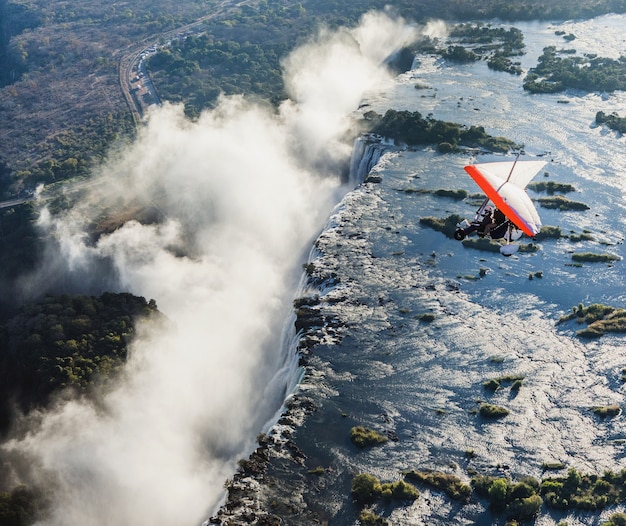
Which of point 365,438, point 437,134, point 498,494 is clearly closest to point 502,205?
point 498,494

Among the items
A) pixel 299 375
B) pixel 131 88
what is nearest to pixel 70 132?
pixel 131 88

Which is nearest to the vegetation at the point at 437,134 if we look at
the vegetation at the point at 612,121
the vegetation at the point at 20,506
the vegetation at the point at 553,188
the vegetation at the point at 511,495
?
the vegetation at the point at 553,188

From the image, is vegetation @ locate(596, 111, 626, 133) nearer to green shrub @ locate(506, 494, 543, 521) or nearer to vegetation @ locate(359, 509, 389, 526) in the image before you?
green shrub @ locate(506, 494, 543, 521)

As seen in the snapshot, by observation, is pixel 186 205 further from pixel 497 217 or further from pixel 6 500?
pixel 497 217

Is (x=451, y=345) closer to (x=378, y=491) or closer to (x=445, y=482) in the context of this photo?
(x=445, y=482)

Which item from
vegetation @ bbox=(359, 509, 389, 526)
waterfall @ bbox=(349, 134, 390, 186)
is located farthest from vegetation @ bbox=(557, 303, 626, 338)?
waterfall @ bbox=(349, 134, 390, 186)

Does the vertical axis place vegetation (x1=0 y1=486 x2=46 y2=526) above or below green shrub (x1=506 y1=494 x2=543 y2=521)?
below
